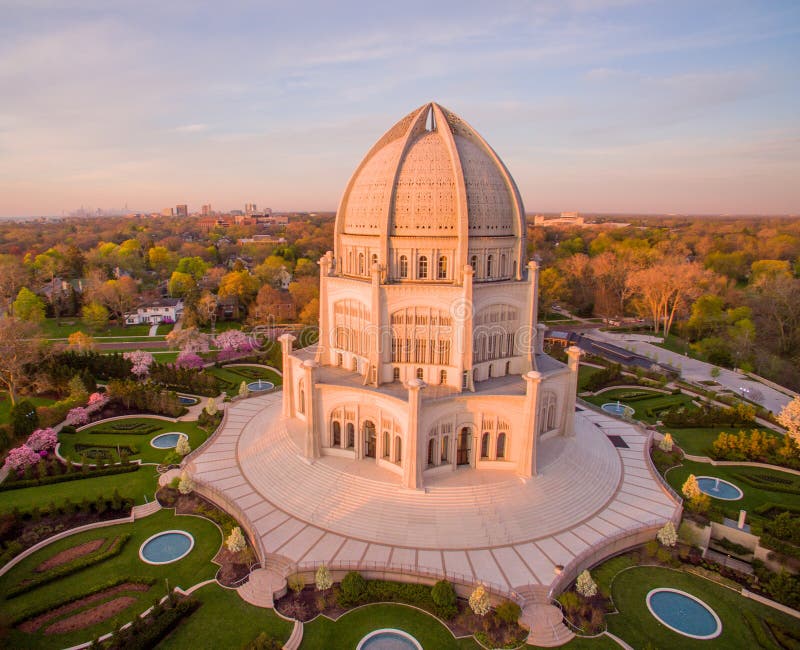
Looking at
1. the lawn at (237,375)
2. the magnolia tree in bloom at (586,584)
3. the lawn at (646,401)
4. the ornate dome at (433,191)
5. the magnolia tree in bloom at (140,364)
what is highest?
the ornate dome at (433,191)

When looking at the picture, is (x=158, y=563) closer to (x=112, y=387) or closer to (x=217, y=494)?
(x=217, y=494)

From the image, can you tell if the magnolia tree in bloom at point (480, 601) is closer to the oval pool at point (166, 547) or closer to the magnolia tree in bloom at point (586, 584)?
the magnolia tree in bloom at point (586, 584)

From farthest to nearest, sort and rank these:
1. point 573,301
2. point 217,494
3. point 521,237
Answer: point 573,301 → point 521,237 → point 217,494

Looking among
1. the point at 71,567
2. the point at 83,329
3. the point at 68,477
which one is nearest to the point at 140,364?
the point at 68,477

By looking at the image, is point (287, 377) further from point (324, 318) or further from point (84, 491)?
point (84, 491)

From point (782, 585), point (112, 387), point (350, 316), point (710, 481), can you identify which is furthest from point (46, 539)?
point (710, 481)

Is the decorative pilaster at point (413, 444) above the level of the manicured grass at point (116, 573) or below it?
above

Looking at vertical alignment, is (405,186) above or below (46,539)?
above

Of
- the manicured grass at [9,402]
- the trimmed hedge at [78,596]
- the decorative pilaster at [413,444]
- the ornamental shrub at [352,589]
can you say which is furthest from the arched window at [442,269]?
the manicured grass at [9,402]
